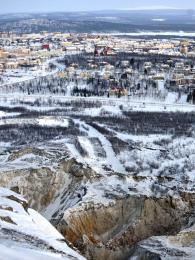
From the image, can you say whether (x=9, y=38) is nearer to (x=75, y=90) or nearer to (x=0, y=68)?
(x=0, y=68)

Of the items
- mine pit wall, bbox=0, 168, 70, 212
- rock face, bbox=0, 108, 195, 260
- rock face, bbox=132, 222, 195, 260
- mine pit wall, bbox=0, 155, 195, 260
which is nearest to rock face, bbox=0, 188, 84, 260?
rock face, bbox=0, 108, 195, 260

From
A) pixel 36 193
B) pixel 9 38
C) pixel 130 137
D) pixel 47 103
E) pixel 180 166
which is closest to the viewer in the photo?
pixel 36 193

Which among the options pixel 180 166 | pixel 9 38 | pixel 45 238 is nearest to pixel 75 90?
pixel 180 166

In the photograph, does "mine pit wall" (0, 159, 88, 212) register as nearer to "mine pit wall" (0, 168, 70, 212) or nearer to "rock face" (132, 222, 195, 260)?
"mine pit wall" (0, 168, 70, 212)

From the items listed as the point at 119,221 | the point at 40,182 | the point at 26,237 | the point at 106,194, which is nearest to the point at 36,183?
the point at 40,182


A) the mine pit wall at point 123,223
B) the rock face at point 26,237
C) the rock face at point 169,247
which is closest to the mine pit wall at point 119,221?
the mine pit wall at point 123,223

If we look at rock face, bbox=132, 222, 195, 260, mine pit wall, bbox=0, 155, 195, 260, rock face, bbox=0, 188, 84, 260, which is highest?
rock face, bbox=0, 188, 84, 260

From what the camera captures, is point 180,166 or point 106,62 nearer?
point 180,166
